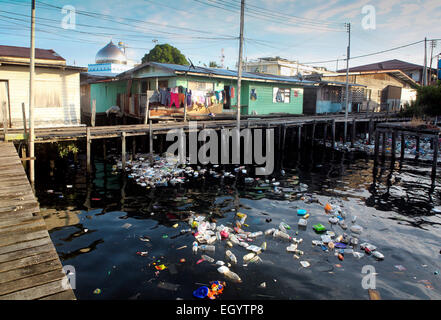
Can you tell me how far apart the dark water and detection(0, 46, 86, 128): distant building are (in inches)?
114

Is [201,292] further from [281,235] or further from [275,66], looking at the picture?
[275,66]

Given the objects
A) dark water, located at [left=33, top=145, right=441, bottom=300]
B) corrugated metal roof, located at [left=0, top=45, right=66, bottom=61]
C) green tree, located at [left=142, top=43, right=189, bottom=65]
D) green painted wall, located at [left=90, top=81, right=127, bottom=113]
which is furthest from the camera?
green tree, located at [left=142, top=43, right=189, bottom=65]

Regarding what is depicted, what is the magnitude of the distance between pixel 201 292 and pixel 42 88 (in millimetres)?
14072

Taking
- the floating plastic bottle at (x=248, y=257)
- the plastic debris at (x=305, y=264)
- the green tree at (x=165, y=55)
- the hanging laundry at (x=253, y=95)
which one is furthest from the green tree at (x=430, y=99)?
the green tree at (x=165, y=55)

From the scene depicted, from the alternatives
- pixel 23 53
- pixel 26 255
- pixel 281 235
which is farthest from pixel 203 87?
pixel 26 255

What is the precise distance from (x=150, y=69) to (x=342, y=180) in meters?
14.0

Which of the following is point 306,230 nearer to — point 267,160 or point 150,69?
point 267,160

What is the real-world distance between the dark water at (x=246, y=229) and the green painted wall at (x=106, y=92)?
12.8m

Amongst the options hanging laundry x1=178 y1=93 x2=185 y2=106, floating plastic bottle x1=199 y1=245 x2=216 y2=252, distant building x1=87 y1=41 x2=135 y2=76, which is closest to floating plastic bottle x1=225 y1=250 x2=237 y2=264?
floating plastic bottle x1=199 y1=245 x2=216 y2=252

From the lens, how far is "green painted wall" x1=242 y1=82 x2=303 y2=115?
2395cm

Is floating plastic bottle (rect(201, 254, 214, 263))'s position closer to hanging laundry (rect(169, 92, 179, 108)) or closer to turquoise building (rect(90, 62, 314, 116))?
hanging laundry (rect(169, 92, 179, 108))

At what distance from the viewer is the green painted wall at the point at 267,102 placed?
2395cm

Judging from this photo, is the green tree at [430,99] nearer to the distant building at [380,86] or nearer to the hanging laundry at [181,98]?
the distant building at [380,86]

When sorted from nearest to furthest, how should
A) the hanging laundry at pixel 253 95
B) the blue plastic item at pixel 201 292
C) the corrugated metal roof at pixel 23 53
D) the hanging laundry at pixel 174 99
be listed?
the blue plastic item at pixel 201 292
the corrugated metal roof at pixel 23 53
the hanging laundry at pixel 174 99
the hanging laundry at pixel 253 95
